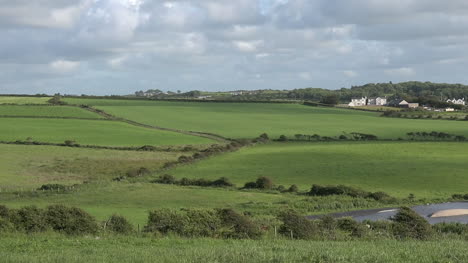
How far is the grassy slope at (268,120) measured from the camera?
369 feet

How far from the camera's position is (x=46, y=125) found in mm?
114938

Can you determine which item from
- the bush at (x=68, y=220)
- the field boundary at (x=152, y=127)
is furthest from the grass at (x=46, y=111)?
the bush at (x=68, y=220)

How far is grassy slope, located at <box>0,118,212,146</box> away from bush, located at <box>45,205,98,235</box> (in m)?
62.4

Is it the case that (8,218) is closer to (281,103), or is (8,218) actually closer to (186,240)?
(186,240)

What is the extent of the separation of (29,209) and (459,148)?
2648 inches

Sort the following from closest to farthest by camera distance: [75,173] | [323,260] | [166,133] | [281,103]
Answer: [323,260] < [75,173] < [166,133] < [281,103]

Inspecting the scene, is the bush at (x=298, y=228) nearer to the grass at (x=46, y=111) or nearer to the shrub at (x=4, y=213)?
the shrub at (x=4, y=213)

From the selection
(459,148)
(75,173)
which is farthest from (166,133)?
(459,148)

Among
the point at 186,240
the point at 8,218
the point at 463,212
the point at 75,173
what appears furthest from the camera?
the point at 75,173

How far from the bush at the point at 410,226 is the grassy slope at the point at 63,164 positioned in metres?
36.4

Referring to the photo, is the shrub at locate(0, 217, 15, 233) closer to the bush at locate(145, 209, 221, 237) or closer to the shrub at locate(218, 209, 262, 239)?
the bush at locate(145, 209, 221, 237)

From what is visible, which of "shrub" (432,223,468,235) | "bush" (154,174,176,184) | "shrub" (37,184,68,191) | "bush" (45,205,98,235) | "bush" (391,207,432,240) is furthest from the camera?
"bush" (154,174,176,184)

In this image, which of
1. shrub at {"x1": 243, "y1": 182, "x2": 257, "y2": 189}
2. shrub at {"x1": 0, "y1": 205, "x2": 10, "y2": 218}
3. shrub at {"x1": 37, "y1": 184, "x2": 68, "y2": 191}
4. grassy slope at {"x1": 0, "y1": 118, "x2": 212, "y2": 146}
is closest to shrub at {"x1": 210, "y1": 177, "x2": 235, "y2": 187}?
shrub at {"x1": 243, "y1": 182, "x2": 257, "y2": 189}

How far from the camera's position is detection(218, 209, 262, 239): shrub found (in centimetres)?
2756
